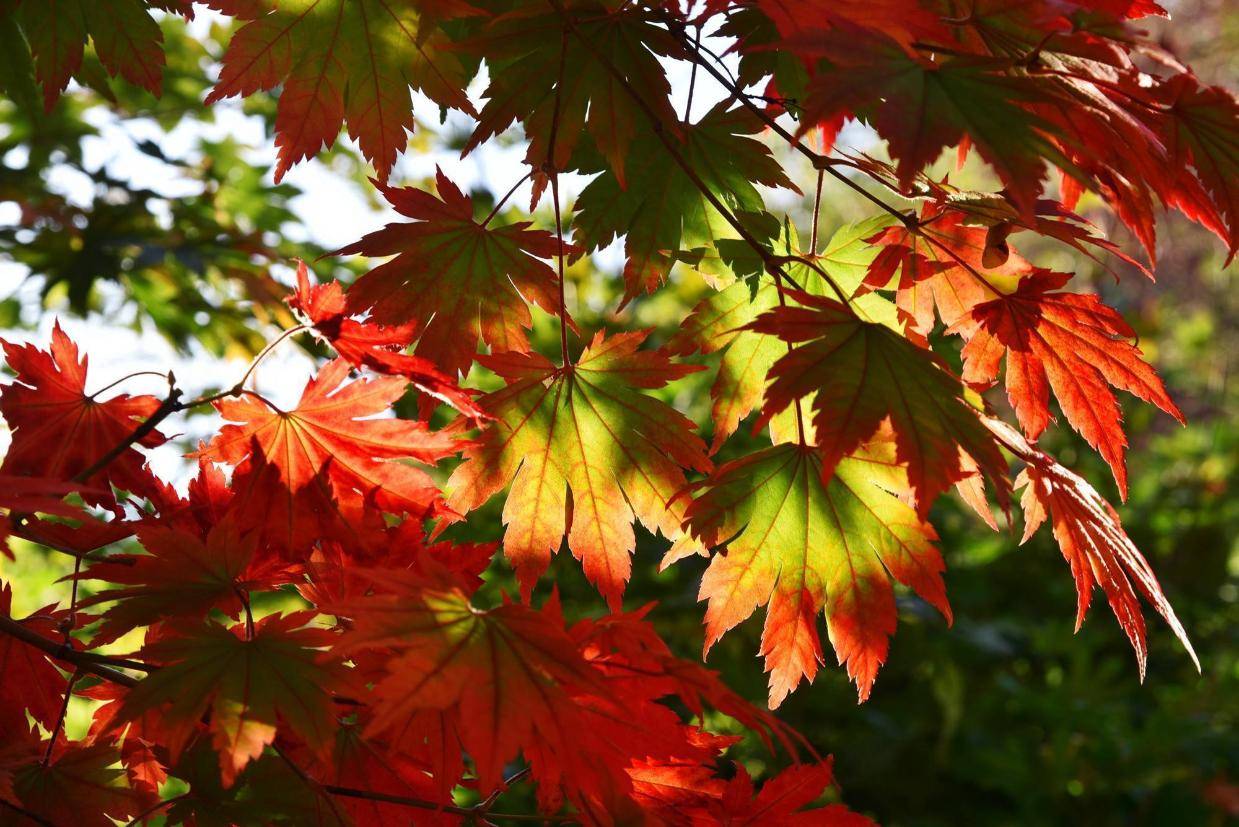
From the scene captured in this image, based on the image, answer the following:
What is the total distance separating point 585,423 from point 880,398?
0.39 m

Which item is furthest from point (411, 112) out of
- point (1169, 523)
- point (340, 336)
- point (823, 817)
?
point (1169, 523)

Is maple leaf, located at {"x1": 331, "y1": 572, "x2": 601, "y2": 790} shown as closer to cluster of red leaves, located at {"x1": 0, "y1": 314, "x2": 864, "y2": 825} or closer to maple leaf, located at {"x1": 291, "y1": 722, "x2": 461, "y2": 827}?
cluster of red leaves, located at {"x1": 0, "y1": 314, "x2": 864, "y2": 825}

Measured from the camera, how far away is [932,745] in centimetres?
359

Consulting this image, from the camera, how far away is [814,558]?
120 centimetres

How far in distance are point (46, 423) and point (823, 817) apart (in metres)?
0.95

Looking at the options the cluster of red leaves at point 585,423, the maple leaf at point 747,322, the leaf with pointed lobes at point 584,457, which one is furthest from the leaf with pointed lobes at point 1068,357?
the leaf with pointed lobes at point 584,457

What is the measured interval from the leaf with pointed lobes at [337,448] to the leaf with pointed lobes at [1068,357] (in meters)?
0.64

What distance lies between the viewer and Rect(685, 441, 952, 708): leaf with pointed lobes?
117 cm

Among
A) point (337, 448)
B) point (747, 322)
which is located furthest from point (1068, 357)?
point (337, 448)

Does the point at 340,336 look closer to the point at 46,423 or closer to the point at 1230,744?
the point at 46,423

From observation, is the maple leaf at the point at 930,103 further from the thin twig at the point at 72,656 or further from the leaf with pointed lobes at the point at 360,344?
the thin twig at the point at 72,656

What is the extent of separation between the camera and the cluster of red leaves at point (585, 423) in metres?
0.88

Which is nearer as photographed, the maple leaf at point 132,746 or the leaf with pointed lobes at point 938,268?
the maple leaf at point 132,746

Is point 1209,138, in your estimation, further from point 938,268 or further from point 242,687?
point 242,687
